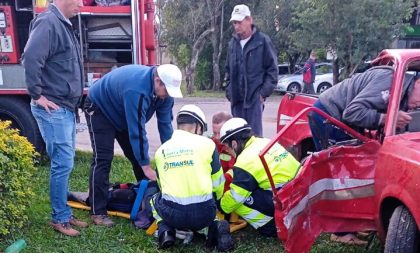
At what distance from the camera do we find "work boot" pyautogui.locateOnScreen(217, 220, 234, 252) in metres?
3.97

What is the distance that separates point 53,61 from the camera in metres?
3.98

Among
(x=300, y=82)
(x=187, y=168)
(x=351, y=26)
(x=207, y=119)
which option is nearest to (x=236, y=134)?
(x=187, y=168)

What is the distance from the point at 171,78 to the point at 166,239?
4.06ft

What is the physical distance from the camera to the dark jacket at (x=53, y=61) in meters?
3.81

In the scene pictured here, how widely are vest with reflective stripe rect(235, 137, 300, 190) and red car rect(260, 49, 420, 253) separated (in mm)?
586

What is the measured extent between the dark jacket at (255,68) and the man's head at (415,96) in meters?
2.34

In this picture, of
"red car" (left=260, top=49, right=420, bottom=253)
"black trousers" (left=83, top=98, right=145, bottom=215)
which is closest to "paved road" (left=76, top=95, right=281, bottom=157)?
"black trousers" (left=83, top=98, right=145, bottom=215)

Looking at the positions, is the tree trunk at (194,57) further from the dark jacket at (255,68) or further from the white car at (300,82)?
the dark jacket at (255,68)

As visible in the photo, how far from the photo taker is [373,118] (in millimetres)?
3441

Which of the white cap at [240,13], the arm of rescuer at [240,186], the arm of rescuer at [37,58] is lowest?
the arm of rescuer at [240,186]

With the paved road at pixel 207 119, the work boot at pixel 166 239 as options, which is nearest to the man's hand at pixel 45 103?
the work boot at pixel 166 239

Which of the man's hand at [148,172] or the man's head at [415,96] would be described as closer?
the man's head at [415,96]

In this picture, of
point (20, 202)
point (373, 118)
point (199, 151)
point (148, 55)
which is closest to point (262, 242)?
point (199, 151)

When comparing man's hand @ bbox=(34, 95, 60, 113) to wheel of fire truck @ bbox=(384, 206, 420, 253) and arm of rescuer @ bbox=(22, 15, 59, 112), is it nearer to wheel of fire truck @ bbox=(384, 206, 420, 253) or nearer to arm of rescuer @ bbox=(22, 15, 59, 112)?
arm of rescuer @ bbox=(22, 15, 59, 112)
